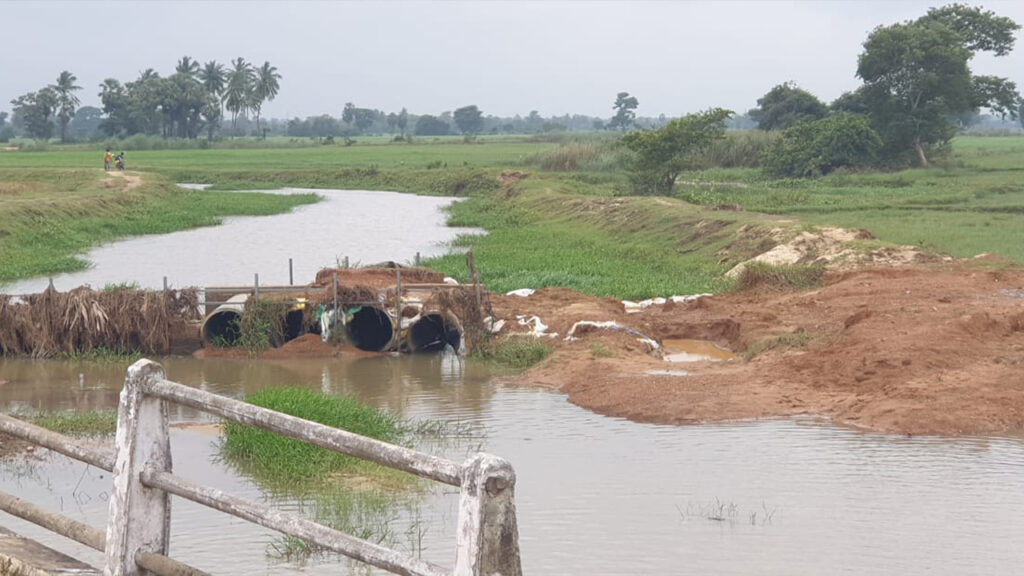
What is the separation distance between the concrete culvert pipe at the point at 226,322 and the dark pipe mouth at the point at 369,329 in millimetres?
1557

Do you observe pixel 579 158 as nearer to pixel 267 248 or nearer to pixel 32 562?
pixel 267 248

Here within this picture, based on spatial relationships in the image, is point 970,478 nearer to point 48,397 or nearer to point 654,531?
point 654,531

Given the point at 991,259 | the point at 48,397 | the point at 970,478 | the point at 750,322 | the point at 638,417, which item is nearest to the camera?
the point at 970,478

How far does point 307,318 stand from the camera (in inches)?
678

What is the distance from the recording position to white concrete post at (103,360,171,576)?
4.43 meters

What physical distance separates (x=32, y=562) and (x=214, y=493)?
1.08 meters

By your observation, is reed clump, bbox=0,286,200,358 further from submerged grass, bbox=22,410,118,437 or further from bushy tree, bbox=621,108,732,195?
bushy tree, bbox=621,108,732,195

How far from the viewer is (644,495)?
9734mm

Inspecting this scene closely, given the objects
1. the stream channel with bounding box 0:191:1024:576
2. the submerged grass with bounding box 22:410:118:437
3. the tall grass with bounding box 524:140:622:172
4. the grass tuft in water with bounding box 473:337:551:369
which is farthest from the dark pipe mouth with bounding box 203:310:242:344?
the tall grass with bounding box 524:140:622:172

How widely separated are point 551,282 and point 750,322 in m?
5.35

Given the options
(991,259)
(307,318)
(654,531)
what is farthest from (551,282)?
(654,531)

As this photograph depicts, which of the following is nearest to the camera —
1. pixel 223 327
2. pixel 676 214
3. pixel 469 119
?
pixel 223 327

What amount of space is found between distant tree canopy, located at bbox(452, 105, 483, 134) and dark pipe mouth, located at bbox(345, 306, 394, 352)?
156 m

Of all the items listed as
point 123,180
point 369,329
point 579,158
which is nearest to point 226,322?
point 369,329
